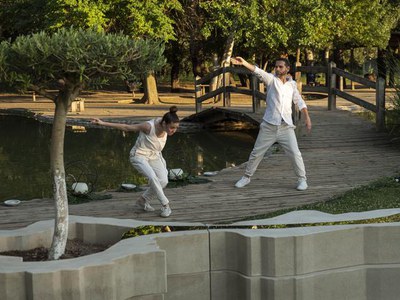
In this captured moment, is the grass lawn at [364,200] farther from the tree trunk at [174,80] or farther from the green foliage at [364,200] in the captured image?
the tree trunk at [174,80]

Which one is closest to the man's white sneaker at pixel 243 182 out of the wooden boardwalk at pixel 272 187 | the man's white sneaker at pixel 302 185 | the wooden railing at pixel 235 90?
the wooden boardwalk at pixel 272 187

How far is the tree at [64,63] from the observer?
4.74 metres

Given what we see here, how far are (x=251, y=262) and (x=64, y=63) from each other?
1.91 meters

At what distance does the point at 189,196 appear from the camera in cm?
917

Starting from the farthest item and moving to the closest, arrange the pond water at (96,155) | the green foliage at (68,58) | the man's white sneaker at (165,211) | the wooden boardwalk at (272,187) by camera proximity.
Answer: the pond water at (96,155) → the wooden boardwalk at (272,187) → the man's white sneaker at (165,211) → the green foliage at (68,58)

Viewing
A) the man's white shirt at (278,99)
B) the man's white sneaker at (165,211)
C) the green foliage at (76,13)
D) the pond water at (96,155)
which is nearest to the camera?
the man's white sneaker at (165,211)

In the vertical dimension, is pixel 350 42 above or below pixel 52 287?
above

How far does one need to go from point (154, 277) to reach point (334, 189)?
16.5 ft

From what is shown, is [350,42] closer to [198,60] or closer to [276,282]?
[198,60]

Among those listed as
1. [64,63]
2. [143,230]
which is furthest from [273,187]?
[64,63]

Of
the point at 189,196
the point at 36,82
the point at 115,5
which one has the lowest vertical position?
the point at 189,196

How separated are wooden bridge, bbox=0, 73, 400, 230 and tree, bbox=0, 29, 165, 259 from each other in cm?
256

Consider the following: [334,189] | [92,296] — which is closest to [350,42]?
[334,189]

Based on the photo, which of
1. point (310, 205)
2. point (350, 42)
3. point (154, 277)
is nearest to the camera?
point (154, 277)
